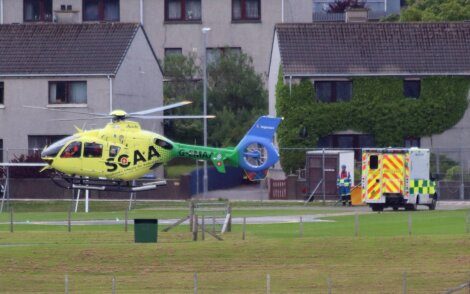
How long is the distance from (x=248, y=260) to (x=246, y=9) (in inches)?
2057

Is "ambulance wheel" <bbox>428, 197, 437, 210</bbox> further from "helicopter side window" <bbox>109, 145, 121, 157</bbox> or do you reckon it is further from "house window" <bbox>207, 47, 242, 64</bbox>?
"house window" <bbox>207, 47, 242, 64</bbox>

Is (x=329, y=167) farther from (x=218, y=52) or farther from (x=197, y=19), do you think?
(x=197, y=19)

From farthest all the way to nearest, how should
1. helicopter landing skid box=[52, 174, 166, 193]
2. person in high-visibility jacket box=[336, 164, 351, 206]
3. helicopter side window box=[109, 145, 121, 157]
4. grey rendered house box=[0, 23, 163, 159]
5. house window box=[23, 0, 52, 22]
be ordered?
1. house window box=[23, 0, 52, 22]
2. grey rendered house box=[0, 23, 163, 159]
3. person in high-visibility jacket box=[336, 164, 351, 206]
4. helicopter side window box=[109, 145, 121, 157]
5. helicopter landing skid box=[52, 174, 166, 193]

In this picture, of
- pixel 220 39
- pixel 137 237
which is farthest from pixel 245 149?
pixel 220 39

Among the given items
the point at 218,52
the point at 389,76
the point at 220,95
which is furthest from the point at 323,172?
the point at 218,52

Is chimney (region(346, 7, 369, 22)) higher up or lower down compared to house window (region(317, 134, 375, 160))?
higher up

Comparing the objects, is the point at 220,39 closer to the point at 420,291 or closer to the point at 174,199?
the point at 174,199

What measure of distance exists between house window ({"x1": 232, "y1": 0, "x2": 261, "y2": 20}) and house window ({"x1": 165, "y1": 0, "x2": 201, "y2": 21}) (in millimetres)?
→ 2457

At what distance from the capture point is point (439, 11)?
299 ft

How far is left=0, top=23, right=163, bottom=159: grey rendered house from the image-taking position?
73.1 meters

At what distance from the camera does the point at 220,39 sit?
90.3m

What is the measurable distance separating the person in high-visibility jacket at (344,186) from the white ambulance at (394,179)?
16.9 ft

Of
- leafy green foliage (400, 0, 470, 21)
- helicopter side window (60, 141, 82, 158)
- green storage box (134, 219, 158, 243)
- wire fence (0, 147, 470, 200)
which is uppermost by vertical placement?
leafy green foliage (400, 0, 470, 21)

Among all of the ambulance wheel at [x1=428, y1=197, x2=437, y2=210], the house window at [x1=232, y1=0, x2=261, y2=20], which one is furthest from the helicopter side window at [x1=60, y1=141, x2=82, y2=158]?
the house window at [x1=232, y1=0, x2=261, y2=20]
